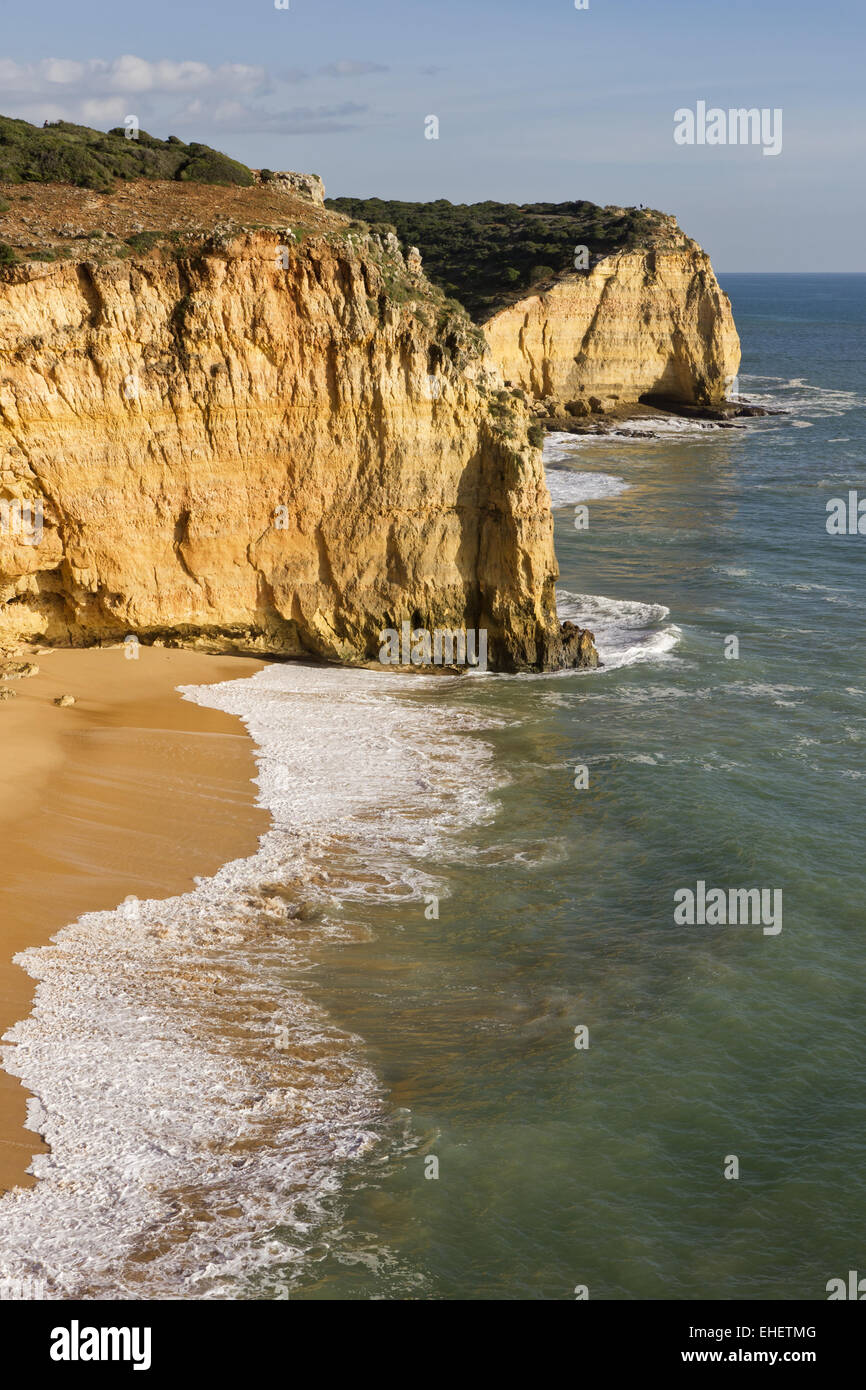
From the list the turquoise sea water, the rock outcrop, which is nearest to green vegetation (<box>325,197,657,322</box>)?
the rock outcrop

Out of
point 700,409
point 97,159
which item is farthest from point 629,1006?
point 700,409

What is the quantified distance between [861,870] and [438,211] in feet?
281

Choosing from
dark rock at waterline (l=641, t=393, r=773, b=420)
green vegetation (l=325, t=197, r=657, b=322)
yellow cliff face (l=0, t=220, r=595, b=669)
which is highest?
green vegetation (l=325, t=197, r=657, b=322)

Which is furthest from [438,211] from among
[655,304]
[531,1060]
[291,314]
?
[531,1060]

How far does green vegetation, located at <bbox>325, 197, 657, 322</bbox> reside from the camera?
63906 millimetres

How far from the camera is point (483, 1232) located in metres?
10.9

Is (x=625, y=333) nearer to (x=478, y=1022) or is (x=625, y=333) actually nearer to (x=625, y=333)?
(x=625, y=333)

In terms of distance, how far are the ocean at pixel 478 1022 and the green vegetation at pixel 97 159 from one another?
10.9 m

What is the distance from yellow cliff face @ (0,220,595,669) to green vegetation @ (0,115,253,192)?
407 centimetres

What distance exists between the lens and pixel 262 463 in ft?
78.8

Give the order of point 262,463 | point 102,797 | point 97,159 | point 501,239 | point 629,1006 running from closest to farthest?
point 629,1006
point 102,797
point 262,463
point 97,159
point 501,239

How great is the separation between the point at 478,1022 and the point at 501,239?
226ft

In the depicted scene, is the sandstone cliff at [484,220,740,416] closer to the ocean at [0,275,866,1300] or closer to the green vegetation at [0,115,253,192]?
the green vegetation at [0,115,253,192]
